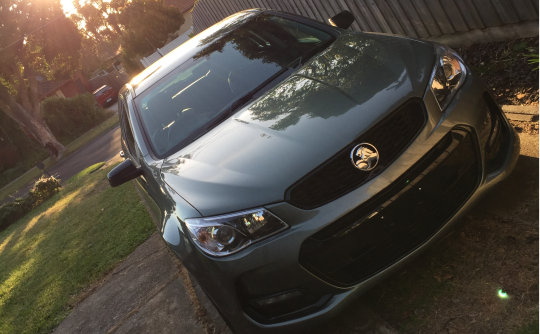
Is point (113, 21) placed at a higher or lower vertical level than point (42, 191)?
higher

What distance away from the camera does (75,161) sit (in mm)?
18578

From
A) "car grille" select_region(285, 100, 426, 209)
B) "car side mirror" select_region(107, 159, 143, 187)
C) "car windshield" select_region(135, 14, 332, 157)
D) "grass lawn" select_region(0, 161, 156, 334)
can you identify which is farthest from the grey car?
"grass lawn" select_region(0, 161, 156, 334)

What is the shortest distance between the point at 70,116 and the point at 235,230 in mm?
28948

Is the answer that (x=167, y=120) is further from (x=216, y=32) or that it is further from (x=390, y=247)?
(x=390, y=247)

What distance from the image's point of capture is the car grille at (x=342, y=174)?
2.05 m

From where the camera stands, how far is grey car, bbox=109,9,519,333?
6.73ft

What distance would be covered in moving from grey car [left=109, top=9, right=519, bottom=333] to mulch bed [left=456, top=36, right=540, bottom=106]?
1544 millimetres

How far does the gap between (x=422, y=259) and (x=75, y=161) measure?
60.8 ft

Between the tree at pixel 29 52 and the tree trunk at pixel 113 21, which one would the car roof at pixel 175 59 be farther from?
the tree trunk at pixel 113 21

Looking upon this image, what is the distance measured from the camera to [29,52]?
26.4 m

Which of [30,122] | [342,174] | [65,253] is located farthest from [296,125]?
[30,122]

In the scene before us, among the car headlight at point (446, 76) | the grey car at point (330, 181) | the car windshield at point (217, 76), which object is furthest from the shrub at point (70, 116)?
the car headlight at point (446, 76)

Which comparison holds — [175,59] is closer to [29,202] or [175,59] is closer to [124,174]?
[124,174]

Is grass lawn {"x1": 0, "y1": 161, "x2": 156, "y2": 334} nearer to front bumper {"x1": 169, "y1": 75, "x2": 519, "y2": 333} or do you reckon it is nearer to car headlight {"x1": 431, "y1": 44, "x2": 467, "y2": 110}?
front bumper {"x1": 169, "y1": 75, "x2": 519, "y2": 333}
